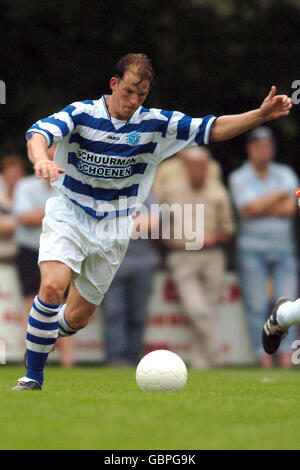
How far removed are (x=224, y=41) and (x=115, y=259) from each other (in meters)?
8.08

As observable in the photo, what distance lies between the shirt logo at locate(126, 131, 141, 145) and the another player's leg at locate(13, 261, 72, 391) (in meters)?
1.07

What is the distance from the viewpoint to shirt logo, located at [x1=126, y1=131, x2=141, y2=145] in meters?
7.72

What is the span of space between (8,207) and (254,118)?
5.70 metres

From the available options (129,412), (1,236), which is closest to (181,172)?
(1,236)

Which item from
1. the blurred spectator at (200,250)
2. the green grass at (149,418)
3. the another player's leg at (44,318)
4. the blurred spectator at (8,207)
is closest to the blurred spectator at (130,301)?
the blurred spectator at (200,250)

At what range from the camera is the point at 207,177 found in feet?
41.0

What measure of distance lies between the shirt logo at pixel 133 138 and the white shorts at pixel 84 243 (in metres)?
0.59

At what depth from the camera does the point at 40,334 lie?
23.8 feet

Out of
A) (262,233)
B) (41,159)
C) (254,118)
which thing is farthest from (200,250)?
(41,159)

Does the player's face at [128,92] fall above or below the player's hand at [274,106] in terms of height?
above

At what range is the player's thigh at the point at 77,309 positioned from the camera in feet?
26.8

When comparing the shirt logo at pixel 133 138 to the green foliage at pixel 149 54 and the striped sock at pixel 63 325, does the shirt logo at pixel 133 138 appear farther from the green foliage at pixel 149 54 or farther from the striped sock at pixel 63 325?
the green foliage at pixel 149 54

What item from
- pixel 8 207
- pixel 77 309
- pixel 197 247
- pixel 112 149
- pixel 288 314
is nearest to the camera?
pixel 112 149

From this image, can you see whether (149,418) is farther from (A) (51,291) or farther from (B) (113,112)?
(B) (113,112)
